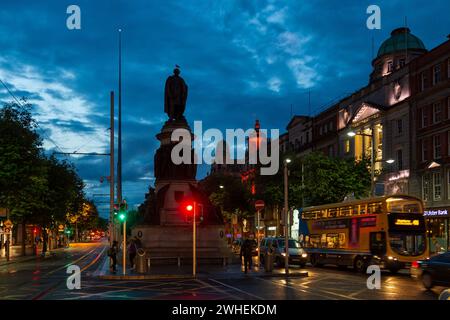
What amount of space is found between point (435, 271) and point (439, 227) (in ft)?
95.4

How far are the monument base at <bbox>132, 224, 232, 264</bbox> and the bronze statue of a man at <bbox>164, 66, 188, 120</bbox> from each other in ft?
24.8

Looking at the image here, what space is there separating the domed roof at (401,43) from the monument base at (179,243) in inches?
1670

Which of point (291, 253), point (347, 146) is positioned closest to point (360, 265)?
point (291, 253)

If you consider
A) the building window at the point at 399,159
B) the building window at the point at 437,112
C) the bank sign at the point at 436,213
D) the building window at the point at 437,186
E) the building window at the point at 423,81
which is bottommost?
the bank sign at the point at 436,213

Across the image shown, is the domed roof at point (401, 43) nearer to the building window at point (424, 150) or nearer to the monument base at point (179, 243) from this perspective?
the building window at point (424, 150)

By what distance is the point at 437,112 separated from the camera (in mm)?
49969

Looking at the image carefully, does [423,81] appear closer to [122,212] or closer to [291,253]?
[291,253]

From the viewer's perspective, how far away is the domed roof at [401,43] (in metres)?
69.1

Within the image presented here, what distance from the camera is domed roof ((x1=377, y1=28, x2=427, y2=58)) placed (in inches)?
2719

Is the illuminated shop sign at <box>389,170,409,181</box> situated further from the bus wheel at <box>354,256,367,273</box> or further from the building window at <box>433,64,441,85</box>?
the bus wheel at <box>354,256,367,273</box>

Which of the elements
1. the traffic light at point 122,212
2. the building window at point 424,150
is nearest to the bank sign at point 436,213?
the building window at point 424,150

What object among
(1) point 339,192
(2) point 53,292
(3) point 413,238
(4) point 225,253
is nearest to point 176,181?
(4) point 225,253

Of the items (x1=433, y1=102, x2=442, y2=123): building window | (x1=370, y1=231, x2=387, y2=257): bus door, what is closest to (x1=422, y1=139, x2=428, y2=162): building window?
(x1=433, y1=102, x2=442, y2=123): building window

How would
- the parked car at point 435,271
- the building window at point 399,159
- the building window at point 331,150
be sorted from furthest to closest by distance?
1. the building window at point 331,150
2. the building window at point 399,159
3. the parked car at point 435,271
